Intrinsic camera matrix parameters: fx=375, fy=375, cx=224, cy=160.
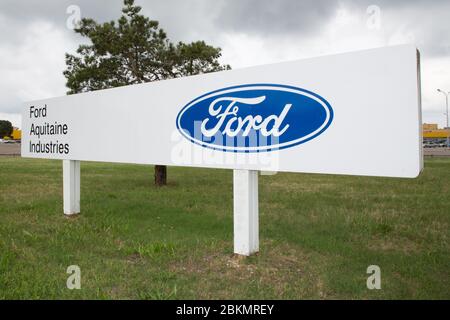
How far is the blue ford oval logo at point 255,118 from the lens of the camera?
4598mm

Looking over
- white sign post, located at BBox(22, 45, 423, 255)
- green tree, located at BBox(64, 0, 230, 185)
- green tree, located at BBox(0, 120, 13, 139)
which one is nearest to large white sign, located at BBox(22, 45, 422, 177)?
white sign post, located at BBox(22, 45, 423, 255)

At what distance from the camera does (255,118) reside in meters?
4.99

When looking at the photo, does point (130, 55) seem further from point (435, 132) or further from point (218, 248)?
point (435, 132)

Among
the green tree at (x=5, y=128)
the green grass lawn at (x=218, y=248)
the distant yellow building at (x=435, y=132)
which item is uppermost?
the green tree at (x=5, y=128)

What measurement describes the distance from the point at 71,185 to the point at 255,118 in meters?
4.84

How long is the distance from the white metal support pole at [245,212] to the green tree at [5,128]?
4734 inches

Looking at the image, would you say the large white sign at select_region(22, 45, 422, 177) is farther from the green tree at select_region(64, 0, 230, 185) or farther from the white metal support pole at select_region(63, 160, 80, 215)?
the green tree at select_region(64, 0, 230, 185)

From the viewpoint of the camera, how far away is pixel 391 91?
13.3 feet

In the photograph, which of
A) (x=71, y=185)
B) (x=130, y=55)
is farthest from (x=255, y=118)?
(x=130, y=55)

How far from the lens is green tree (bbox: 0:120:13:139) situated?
352ft

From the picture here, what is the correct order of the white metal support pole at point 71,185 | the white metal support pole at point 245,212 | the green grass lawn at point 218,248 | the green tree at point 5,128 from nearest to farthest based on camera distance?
the green grass lawn at point 218,248, the white metal support pole at point 245,212, the white metal support pole at point 71,185, the green tree at point 5,128

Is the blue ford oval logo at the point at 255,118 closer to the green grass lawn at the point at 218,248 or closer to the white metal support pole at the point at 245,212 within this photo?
the white metal support pole at the point at 245,212

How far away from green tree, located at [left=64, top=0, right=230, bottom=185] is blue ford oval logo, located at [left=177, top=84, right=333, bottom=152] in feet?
28.3

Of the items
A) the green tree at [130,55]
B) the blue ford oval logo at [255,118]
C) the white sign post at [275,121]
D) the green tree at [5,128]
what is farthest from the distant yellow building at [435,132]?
the green tree at [5,128]
